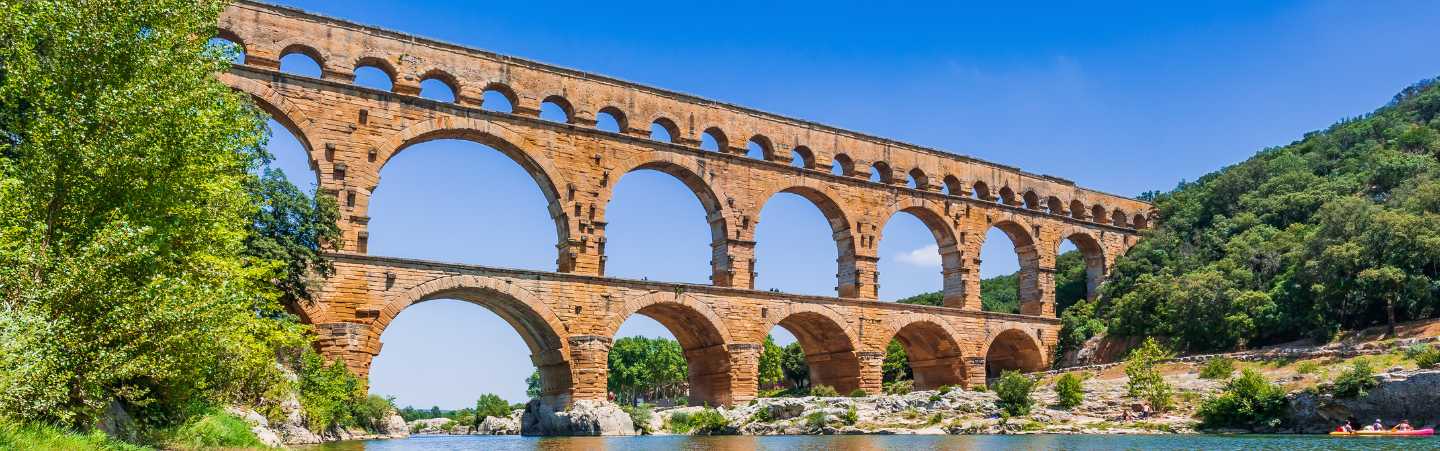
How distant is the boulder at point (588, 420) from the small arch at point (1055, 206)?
67.4ft

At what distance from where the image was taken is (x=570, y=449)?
17859 millimetres

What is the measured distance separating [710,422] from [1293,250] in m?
19.9

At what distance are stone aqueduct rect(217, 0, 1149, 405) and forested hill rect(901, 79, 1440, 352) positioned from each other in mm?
3717

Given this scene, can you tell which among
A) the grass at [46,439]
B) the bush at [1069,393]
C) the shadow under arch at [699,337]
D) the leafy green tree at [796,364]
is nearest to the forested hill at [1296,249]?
the bush at [1069,393]

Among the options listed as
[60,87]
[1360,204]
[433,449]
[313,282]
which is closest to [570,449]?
[433,449]

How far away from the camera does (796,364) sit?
181 feet

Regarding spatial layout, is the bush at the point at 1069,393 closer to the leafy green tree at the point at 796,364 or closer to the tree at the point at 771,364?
the leafy green tree at the point at 796,364

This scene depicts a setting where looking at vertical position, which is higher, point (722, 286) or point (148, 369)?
point (722, 286)

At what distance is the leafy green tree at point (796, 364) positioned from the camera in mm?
54947

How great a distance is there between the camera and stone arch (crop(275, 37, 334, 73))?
23641mm

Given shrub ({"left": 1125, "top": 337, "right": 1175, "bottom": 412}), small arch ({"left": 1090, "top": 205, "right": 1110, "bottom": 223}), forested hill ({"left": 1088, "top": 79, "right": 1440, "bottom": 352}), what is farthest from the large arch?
small arch ({"left": 1090, "top": 205, "right": 1110, "bottom": 223})

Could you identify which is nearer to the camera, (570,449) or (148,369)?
(148,369)

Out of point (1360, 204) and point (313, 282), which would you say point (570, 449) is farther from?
point (1360, 204)

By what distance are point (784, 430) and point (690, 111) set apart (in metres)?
9.64
